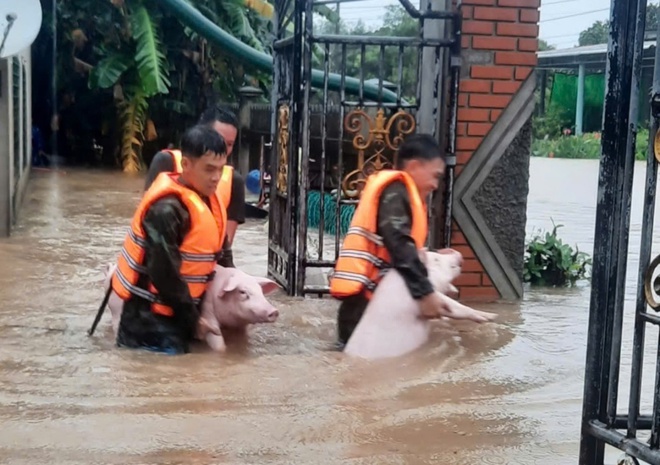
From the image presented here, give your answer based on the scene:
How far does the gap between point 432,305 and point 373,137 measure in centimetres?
221

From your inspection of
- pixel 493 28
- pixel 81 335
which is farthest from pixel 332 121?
pixel 81 335

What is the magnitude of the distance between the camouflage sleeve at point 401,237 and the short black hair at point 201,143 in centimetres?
96

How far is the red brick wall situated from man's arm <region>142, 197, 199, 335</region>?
2.75 m

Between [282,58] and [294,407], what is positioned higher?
[282,58]

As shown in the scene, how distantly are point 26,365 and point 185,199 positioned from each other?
1.22 m

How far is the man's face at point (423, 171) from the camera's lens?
18.7 feet

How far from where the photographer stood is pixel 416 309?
5484 mm

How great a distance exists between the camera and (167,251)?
5270 millimetres

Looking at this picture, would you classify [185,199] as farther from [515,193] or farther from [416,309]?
[515,193]

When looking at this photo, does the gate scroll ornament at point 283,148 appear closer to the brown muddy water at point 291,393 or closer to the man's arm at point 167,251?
the brown muddy water at point 291,393

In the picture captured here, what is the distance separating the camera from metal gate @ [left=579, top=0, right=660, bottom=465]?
2.98 meters

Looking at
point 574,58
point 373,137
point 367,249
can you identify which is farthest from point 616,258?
point 574,58

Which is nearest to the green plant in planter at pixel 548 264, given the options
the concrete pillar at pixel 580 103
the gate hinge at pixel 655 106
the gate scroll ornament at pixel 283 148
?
the gate scroll ornament at pixel 283 148

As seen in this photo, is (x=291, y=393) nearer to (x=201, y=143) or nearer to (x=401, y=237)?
(x=401, y=237)
